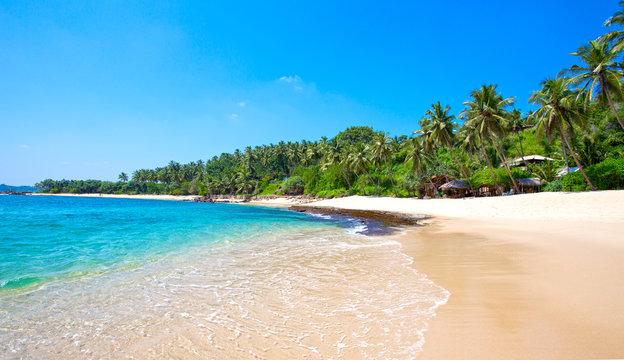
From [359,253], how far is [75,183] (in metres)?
183

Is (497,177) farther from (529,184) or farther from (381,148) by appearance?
(381,148)

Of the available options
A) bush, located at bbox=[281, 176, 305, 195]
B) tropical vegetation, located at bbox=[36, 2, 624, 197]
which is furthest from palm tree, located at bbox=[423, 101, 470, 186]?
bush, located at bbox=[281, 176, 305, 195]

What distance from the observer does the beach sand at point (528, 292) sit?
11.2 ft

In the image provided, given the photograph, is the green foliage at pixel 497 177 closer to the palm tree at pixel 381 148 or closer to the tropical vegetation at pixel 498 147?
the tropical vegetation at pixel 498 147

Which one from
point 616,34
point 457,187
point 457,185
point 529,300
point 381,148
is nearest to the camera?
point 529,300

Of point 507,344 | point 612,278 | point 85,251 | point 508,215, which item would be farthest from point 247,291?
point 508,215

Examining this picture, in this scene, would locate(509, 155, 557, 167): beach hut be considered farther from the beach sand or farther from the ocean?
the ocean

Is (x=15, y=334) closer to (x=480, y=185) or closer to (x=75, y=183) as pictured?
(x=480, y=185)

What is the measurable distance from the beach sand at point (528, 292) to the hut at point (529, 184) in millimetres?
17352

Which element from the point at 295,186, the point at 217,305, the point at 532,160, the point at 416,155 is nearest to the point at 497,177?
the point at 532,160

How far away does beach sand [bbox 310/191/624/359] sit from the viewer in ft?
11.2

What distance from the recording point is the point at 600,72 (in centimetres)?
1844

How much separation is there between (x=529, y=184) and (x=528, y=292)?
29.8 metres

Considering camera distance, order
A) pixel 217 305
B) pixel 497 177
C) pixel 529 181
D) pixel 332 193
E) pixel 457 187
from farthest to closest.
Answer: pixel 332 193 < pixel 457 187 < pixel 497 177 < pixel 529 181 < pixel 217 305
